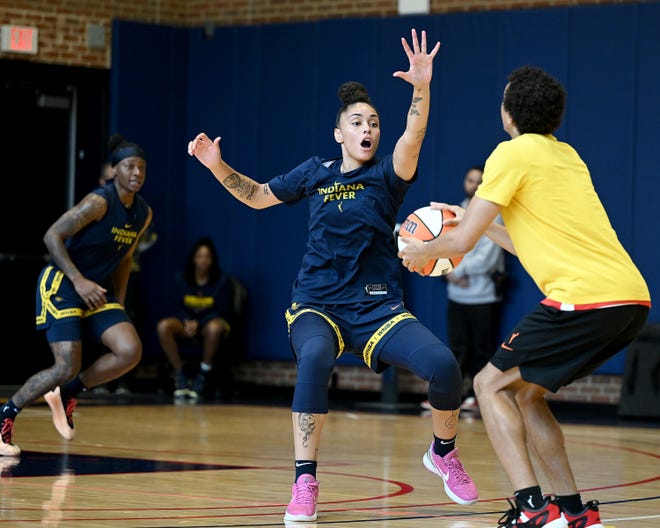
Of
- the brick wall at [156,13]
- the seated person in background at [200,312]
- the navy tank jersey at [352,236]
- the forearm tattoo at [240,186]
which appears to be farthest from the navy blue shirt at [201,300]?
the navy tank jersey at [352,236]

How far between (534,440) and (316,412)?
3.09ft

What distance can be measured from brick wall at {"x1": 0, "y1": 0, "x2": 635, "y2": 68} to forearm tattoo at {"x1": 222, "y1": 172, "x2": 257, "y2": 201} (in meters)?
6.61

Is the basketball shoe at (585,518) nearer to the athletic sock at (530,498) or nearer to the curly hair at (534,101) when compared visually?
the athletic sock at (530,498)

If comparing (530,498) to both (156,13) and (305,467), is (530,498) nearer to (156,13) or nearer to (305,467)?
(305,467)

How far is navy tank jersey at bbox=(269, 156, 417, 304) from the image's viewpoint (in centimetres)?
564

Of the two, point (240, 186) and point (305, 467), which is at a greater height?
point (240, 186)

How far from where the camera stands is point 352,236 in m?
5.65

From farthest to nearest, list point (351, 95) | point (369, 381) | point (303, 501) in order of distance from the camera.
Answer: point (369, 381)
point (351, 95)
point (303, 501)

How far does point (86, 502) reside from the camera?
551cm

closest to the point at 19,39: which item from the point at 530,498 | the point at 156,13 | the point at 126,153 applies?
the point at 156,13

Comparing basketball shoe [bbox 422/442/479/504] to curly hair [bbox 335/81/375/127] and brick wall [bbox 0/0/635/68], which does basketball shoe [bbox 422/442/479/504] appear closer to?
curly hair [bbox 335/81/375/127]

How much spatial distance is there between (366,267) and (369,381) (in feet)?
24.0

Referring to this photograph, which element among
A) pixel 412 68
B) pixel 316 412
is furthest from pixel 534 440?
pixel 412 68

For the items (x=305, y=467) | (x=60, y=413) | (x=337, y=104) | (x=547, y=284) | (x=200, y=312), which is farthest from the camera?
(x=337, y=104)
